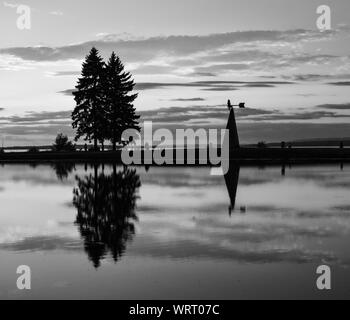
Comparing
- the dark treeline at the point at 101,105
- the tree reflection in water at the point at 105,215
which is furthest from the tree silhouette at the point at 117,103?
the tree reflection in water at the point at 105,215

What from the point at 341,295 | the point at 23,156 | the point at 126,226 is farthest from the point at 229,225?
the point at 23,156

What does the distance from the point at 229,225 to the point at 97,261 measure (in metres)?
4.29

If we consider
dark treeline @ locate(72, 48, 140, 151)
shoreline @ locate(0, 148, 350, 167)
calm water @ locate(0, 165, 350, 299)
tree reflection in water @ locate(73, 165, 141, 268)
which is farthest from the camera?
dark treeline @ locate(72, 48, 140, 151)

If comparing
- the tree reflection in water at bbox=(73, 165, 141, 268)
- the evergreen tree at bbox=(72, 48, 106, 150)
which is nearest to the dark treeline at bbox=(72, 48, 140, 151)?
the evergreen tree at bbox=(72, 48, 106, 150)

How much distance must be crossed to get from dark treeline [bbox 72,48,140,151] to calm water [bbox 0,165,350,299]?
35159 millimetres

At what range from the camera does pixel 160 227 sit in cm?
1212

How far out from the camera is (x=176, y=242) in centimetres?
1040

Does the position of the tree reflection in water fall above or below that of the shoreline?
above

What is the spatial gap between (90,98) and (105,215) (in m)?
42.9

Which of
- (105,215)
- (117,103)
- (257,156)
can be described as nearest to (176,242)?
(105,215)

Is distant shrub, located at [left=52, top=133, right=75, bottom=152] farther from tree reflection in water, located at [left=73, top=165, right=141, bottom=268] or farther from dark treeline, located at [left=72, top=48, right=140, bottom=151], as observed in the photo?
tree reflection in water, located at [left=73, top=165, right=141, bottom=268]

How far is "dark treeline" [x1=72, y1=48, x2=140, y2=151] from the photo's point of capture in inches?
2152

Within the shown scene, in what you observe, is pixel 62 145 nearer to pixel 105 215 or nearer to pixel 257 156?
pixel 257 156
